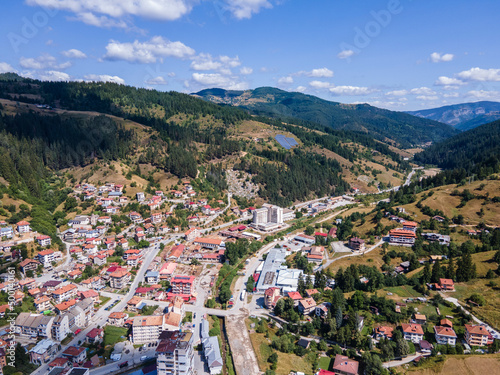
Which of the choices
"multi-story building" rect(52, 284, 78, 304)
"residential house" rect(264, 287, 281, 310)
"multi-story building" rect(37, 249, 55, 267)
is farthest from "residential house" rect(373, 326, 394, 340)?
"multi-story building" rect(37, 249, 55, 267)

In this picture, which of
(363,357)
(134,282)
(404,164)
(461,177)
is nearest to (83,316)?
(134,282)

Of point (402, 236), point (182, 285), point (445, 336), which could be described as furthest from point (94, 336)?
point (402, 236)

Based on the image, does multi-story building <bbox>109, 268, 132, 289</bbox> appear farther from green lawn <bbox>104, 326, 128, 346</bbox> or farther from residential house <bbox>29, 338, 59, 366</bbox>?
residential house <bbox>29, 338, 59, 366</bbox>

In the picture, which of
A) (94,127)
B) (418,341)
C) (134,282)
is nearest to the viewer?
(418,341)

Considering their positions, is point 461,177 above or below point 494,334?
above

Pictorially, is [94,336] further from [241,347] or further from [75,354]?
[241,347]

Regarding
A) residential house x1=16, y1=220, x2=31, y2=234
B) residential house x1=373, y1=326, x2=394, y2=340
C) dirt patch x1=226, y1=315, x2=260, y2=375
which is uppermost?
residential house x1=16, y1=220, x2=31, y2=234

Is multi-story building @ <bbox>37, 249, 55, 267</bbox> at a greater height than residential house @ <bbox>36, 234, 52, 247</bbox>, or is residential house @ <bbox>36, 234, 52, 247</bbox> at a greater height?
residential house @ <bbox>36, 234, 52, 247</bbox>

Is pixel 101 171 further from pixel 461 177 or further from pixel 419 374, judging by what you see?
pixel 461 177
